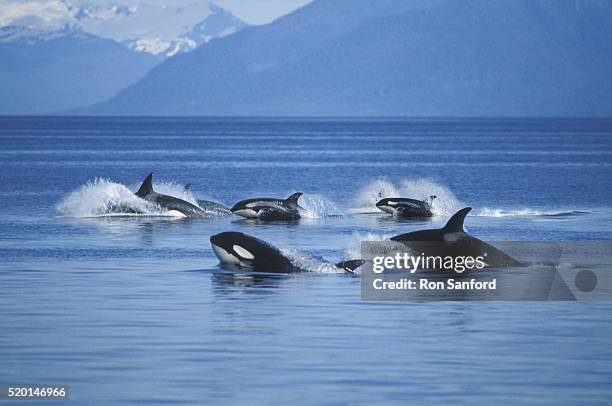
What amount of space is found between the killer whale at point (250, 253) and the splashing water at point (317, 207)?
16.4 meters

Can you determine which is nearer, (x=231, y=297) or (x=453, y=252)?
(x=231, y=297)

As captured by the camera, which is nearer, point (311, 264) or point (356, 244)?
point (311, 264)

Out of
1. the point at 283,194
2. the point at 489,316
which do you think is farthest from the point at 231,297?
the point at 283,194

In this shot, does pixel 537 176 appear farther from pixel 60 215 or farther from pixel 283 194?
pixel 60 215

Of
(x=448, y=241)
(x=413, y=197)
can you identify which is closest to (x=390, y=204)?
(x=413, y=197)

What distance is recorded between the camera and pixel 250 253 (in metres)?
26.3

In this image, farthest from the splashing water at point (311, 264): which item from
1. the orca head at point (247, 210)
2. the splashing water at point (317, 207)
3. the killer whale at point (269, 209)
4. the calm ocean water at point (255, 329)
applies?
the splashing water at point (317, 207)

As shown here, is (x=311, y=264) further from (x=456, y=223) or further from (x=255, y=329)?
(x=255, y=329)

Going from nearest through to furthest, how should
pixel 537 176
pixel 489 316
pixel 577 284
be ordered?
pixel 489 316 < pixel 577 284 < pixel 537 176

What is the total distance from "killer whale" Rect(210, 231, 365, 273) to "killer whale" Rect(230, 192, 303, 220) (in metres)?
15.4

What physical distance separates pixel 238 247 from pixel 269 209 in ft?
53.1

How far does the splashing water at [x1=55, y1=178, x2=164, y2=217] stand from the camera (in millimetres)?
43438

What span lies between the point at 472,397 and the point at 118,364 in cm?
448

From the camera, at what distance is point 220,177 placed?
8081cm
